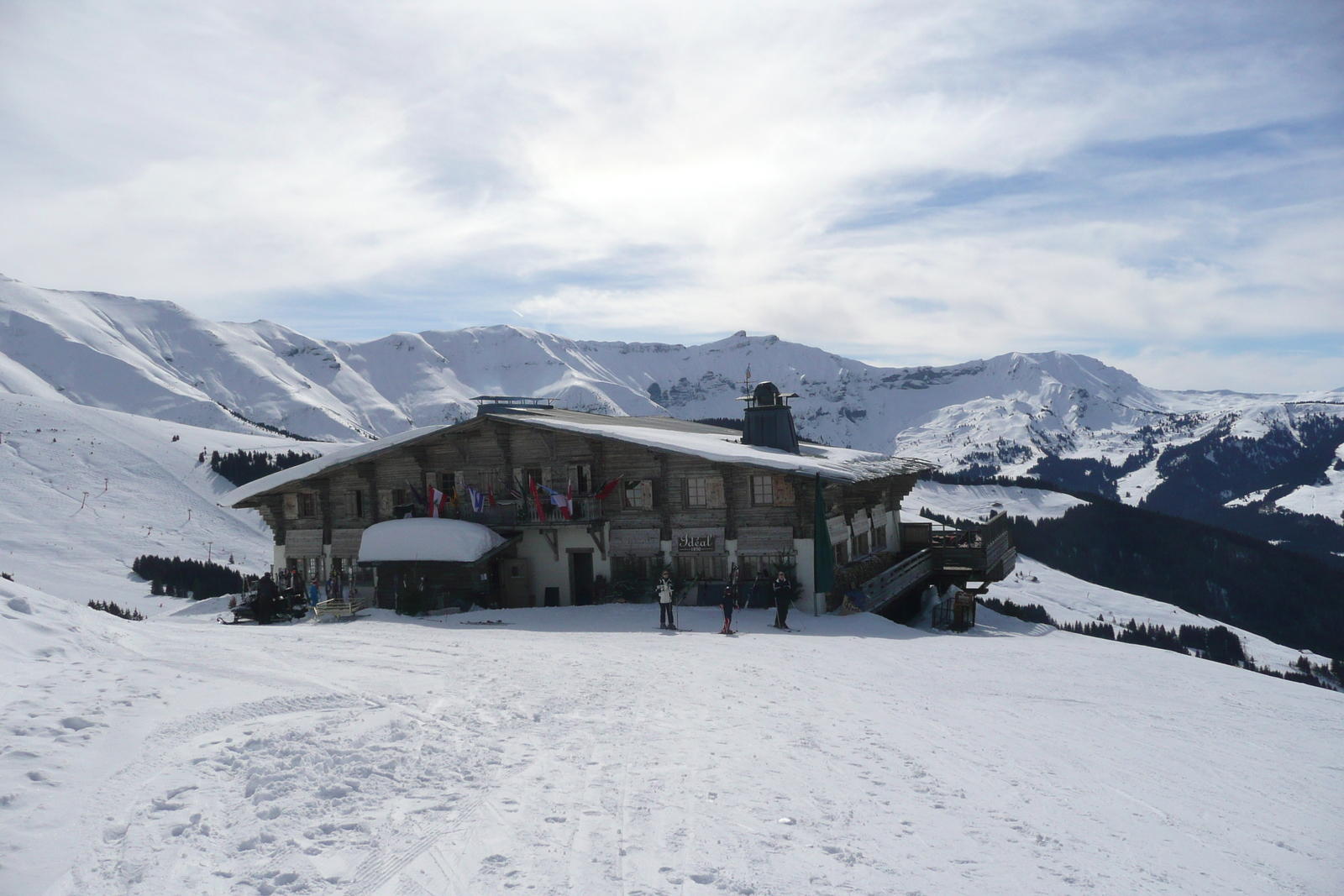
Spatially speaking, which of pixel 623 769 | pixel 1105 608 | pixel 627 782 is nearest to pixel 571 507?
pixel 623 769

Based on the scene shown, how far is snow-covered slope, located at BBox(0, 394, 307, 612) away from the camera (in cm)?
4281

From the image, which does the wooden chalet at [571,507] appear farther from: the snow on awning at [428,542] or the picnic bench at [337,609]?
the picnic bench at [337,609]

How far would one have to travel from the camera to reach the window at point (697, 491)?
29.6 metres

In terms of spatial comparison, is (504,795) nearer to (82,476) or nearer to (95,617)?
(95,617)

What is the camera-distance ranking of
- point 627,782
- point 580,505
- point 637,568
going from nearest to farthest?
1. point 627,782
2. point 637,568
3. point 580,505

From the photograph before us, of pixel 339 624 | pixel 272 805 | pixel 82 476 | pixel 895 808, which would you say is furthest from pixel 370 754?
pixel 82 476

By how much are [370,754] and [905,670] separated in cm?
1151

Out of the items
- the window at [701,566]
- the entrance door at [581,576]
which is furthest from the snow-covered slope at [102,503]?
the window at [701,566]

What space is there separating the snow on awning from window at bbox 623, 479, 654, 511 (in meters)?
4.74

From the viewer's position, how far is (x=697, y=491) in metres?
29.7

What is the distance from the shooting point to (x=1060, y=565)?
383 feet

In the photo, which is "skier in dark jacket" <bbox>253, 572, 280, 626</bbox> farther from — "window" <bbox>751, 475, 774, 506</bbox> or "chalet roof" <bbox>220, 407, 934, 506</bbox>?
"window" <bbox>751, 475, 774, 506</bbox>

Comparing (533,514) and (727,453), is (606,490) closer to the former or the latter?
(533,514)

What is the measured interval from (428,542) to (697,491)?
370 inches
